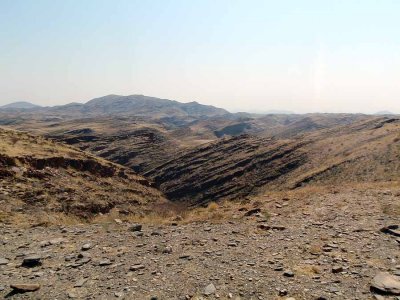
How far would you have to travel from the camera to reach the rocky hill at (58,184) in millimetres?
Result: 26983

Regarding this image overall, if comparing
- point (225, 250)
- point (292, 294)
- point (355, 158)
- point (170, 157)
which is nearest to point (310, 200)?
point (225, 250)

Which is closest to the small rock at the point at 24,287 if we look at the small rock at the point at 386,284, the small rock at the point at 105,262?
the small rock at the point at 105,262

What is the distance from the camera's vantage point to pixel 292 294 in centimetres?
921

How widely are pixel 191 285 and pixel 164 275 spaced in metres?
1.08

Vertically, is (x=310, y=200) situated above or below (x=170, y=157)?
above

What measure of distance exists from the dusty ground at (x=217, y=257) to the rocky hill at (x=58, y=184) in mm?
7261

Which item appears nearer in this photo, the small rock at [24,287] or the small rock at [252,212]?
the small rock at [24,287]

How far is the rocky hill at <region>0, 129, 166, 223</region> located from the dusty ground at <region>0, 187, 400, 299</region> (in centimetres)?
726

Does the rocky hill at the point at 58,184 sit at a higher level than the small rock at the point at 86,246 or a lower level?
lower

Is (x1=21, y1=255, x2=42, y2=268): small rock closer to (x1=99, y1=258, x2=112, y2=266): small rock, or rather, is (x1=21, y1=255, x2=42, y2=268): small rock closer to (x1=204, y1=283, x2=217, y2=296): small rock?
(x1=99, y1=258, x2=112, y2=266): small rock

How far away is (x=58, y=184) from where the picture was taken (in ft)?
123

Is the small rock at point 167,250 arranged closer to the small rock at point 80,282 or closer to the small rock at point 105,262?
the small rock at point 105,262

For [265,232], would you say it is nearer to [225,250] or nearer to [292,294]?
[225,250]

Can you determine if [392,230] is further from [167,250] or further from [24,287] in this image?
[24,287]
